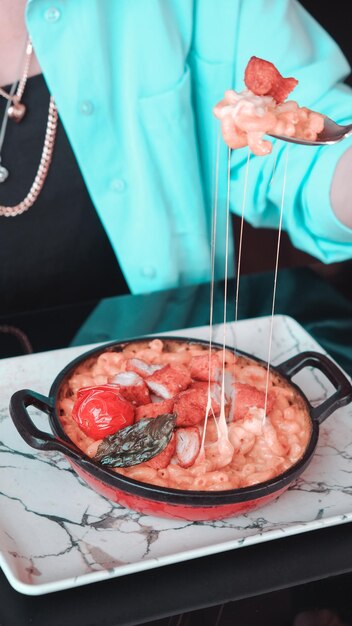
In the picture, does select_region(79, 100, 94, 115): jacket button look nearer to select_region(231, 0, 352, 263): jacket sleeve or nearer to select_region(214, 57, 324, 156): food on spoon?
select_region(231, 0, 352, 263): jacket sleeve

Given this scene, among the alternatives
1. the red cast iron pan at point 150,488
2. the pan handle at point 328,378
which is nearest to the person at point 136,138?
the pan handle at point 328,378

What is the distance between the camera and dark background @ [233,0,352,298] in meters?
1.63

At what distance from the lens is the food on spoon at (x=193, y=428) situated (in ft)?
2.97

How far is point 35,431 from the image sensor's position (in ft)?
3.00

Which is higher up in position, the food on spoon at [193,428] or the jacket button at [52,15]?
the jacket button at [52,15]

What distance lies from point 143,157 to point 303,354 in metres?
0.58

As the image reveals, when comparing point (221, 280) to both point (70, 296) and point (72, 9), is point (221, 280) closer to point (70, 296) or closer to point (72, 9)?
point (70, 296)


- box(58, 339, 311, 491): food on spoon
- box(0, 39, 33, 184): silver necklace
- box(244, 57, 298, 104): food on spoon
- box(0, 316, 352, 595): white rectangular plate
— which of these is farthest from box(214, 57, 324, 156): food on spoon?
box(0, 39, 33, 184): silver necklace

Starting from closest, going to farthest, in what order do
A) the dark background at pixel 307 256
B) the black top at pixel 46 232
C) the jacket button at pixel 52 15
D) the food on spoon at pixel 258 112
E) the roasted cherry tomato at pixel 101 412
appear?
the food on spoon at pixel 258 112 < the roasted cherry tomato at pixel 101 412 < the jacket button at pixel 52 15 < the black top at pixel 46 232 < the dark background at pixel 307 256

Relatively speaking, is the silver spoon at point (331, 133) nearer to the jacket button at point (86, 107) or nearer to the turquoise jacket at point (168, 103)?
the turquoise jacket at point (168, 103)

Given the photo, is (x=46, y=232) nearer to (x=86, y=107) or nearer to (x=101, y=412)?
(x=86, y=107)

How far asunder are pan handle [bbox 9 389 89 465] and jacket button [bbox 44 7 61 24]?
72 cm

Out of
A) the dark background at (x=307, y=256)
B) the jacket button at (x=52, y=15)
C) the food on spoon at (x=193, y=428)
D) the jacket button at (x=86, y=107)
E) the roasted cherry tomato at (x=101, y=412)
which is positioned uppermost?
the jacket button at (x=52, y=15)

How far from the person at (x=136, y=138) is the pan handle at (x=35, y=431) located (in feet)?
1.98
